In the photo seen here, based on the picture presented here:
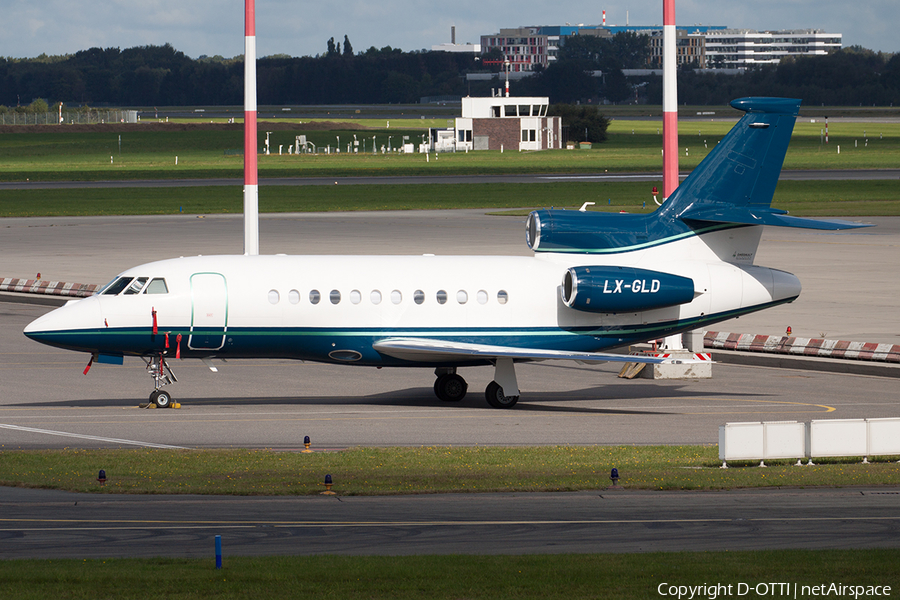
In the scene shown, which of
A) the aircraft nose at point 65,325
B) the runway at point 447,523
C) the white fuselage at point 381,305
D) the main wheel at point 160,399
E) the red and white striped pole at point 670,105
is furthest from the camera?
the red and white striped pole at point 670,105

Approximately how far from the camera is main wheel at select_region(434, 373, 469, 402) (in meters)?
32.1

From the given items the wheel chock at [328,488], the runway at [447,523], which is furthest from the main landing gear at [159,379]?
the wheel chock at [328,488]

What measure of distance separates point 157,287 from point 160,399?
2.78m

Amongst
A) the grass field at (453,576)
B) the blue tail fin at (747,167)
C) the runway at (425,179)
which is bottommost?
the grass field at (453,576)

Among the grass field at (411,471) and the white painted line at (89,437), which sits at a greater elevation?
the grass field at (411,471)

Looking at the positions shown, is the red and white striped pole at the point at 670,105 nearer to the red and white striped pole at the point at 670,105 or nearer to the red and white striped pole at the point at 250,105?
the red and white striped pole at the point at 670,105

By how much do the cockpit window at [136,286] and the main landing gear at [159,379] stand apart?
5.38 ft

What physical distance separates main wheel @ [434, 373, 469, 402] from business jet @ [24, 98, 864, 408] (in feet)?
0.12

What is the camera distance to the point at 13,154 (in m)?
171

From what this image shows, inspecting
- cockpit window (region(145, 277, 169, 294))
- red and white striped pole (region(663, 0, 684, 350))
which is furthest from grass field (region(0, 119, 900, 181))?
A: cockpit window (region(145, 277, 169, 294))

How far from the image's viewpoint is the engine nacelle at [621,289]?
99.9 ft

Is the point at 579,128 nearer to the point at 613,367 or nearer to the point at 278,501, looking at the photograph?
the point at 613,367

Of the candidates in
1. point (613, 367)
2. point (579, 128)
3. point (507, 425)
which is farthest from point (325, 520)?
point (579, 128)

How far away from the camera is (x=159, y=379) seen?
1217 inches
